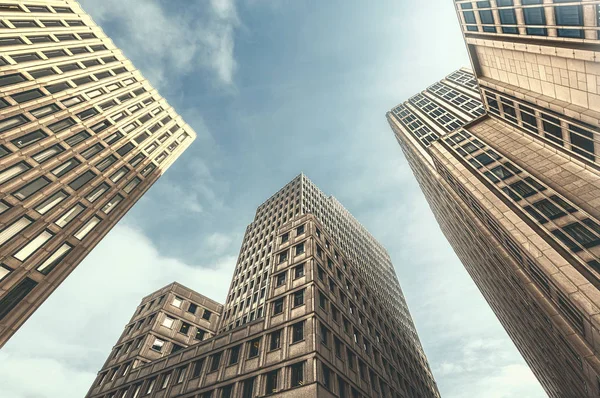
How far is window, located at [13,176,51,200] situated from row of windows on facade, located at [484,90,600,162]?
49.6 m

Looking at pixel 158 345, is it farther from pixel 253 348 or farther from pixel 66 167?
pixel 66 167

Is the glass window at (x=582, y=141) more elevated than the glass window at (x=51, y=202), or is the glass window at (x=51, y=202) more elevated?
the glass window at (x=582, y=141)

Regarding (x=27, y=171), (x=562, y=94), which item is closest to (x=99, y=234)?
(x=27, y=171)

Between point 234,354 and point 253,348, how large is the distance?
7.78ft

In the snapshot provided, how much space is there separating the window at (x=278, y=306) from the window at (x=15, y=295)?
21.5 meters

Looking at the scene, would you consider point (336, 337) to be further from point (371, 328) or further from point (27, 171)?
point (27, 171)

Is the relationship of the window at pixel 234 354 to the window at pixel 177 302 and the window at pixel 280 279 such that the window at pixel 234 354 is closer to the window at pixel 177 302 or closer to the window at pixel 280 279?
the window at pixel 280 279

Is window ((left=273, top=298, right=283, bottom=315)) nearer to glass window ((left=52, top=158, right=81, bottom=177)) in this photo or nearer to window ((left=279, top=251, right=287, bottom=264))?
window ((left=279, top=251, right=287, bottom=264))

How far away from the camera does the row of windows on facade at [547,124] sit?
2555cm

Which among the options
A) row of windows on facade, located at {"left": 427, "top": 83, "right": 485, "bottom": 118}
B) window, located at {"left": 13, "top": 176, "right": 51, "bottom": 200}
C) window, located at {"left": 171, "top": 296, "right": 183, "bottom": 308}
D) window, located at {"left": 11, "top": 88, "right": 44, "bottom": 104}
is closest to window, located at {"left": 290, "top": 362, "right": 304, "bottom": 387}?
window, located at {"left": 13, "top": 176, "right": 51, "bottom": 200}

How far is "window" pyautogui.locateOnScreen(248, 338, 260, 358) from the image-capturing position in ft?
87.4

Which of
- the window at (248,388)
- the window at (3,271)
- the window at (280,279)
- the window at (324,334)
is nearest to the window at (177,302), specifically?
the window at (280,279)

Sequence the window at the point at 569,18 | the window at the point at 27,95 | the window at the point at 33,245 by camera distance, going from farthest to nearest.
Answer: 1. the window at the point at 27,95
2. the window at the point at 33,245
3. the window at the point at 569,18

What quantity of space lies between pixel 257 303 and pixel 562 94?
46200 mm
